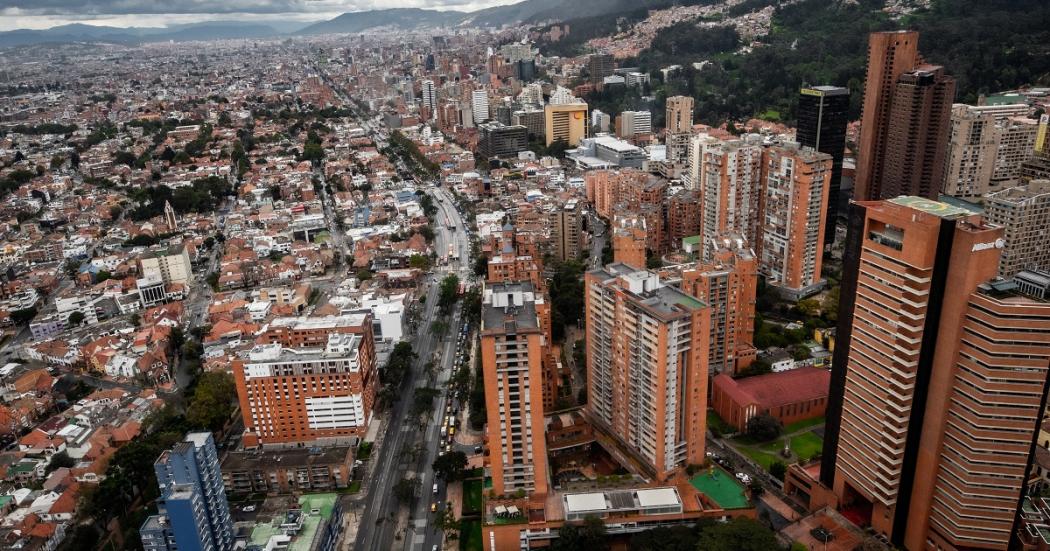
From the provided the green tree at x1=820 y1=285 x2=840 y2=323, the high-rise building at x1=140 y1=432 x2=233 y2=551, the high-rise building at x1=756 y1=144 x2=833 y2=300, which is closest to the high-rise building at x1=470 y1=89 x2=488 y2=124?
the high-rise building at x1=756 y1=144 x2=833 y2=300

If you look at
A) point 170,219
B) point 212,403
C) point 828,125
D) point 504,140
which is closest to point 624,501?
point 212,403

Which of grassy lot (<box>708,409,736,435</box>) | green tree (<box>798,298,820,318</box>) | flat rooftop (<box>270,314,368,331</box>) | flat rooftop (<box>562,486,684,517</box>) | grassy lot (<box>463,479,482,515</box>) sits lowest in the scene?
grassy lot (<box>463,479,482,515</box>)

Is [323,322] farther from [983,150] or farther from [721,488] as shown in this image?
[983,150]

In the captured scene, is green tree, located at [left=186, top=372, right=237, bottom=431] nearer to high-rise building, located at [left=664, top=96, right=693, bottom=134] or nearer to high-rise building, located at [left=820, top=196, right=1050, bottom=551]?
high-rise building, located at [left=820, top=196, right=1050, bottom=551]

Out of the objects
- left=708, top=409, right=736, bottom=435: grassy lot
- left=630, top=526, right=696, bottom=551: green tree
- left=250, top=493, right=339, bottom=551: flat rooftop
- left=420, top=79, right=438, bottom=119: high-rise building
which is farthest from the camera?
left=420, top=79, right=438, bottom=119: high-rise building

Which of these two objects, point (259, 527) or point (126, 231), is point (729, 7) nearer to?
point (126, 231)

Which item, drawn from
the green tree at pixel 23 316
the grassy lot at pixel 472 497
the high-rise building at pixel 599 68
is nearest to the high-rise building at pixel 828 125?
the grassy lot at pixel 472 497
